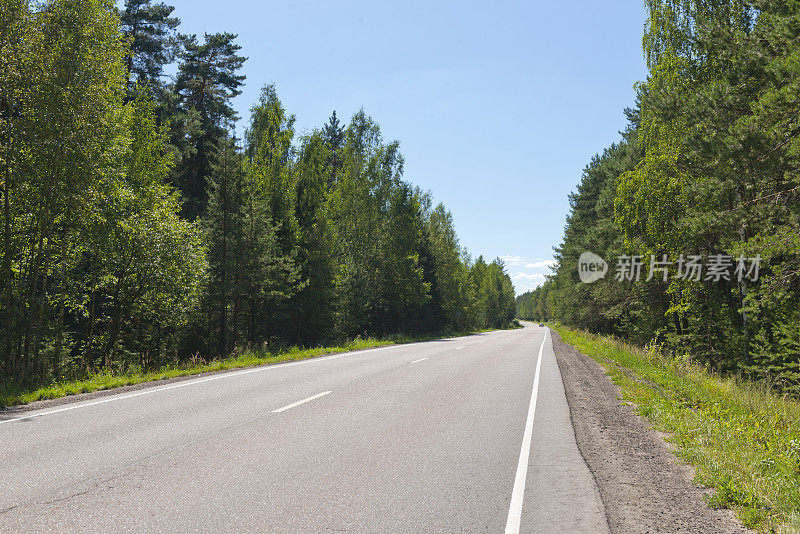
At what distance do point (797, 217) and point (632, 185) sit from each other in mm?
10082

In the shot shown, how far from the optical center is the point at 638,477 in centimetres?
515

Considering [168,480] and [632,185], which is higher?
[632,185]

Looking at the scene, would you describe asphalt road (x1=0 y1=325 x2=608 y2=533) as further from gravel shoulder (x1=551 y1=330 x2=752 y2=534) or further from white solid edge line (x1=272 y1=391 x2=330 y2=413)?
gravel shoulder (x1=551 y1=330 x2=752 y2=534)

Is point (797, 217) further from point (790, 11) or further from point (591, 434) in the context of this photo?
point (591, 434)

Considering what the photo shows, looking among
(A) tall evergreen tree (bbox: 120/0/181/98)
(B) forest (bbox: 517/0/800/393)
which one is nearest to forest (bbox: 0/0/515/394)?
(A) tall evergreen tree (bbox: 120/0/181/98)

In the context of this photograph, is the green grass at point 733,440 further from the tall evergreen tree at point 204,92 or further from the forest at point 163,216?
the tall evergreen tree at point 204,92

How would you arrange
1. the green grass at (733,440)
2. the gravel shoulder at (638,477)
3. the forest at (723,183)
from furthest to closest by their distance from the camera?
the forest at (723,183) → the green grass at (733,440) → the gravel shoulder at (638,477)

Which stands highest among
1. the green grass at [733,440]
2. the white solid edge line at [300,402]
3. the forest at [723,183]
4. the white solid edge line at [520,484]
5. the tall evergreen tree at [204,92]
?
the tall evergreen tree at [204,92]

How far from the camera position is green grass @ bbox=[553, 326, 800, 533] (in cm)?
434

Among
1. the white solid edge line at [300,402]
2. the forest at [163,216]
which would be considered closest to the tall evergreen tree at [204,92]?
the forest at [163,216]

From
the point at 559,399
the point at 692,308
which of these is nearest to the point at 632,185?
the point at 692,308

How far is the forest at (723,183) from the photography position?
12.2 meters

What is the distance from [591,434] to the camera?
6961 millimetres

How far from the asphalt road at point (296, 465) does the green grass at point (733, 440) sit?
1.33 meters
